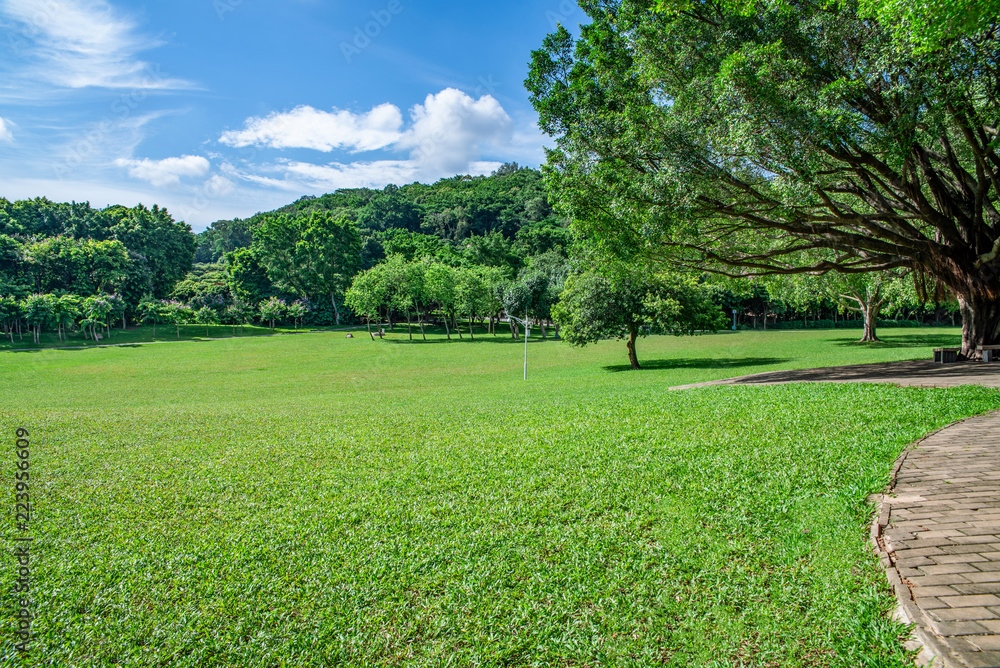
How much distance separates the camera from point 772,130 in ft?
34.3

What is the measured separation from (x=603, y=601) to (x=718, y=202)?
39.6 ft

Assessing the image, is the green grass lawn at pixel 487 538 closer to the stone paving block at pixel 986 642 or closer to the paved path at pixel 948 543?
the paved path at pixel 948 543

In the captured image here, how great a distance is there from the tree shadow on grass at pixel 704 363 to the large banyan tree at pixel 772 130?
32.5ft

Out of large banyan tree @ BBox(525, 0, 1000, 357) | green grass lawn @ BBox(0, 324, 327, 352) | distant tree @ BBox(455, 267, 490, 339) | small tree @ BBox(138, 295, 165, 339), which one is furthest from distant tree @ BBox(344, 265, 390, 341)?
large banyan tree @ BBox(525, 0, 1000, 357)

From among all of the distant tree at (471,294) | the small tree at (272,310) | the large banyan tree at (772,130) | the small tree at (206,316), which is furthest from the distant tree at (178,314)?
the large banyan tree at (772,130)

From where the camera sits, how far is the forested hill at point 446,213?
90544 mm

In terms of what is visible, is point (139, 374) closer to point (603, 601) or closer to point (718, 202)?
point (718, 202)

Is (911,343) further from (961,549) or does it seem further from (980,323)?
(961,549)

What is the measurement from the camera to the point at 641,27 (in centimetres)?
1305

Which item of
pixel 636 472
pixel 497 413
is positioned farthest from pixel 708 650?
pixel 497 413

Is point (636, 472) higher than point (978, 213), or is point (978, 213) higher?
point (978, 213)

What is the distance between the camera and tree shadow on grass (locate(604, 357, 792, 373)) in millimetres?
25734

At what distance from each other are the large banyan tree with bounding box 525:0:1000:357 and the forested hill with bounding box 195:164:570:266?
69.1 meters

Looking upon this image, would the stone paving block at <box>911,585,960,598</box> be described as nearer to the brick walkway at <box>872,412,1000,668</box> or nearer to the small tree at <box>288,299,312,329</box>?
the brick walkway at <box>872,412,1000,668</box>
